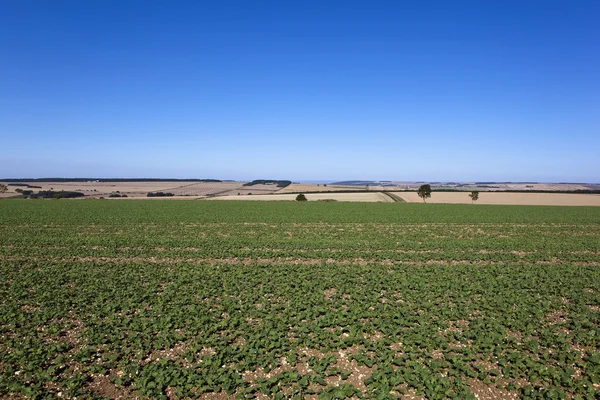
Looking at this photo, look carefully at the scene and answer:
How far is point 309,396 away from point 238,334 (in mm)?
3394

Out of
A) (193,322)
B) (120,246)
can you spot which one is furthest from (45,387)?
(120,246)

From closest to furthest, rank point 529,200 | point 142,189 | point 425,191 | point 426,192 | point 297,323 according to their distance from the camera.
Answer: point 297,323 → point 425,191 → point 426,192 → point 529,200 → point 142,189

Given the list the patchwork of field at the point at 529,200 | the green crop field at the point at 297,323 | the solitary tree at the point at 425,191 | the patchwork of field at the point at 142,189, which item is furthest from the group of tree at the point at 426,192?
the green crop field at the point at 297,323

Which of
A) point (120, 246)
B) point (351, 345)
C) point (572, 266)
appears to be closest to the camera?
point (351, 345)

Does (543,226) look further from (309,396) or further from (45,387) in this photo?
(45,387)

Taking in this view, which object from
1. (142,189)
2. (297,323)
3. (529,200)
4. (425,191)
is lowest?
(297,323)

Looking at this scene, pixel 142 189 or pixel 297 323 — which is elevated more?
pixel 142 189

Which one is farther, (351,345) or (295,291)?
(295,291)

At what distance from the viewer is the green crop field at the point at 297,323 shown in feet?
25.5

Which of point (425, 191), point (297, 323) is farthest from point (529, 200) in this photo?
point (297, 323)

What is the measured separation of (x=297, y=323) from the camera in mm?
10883

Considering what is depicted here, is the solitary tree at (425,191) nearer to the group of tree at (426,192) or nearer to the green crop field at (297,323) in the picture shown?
the group of tree at (426,192)

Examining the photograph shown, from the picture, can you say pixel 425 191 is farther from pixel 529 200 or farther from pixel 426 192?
pixel 529 200

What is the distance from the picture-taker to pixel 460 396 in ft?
24.0
